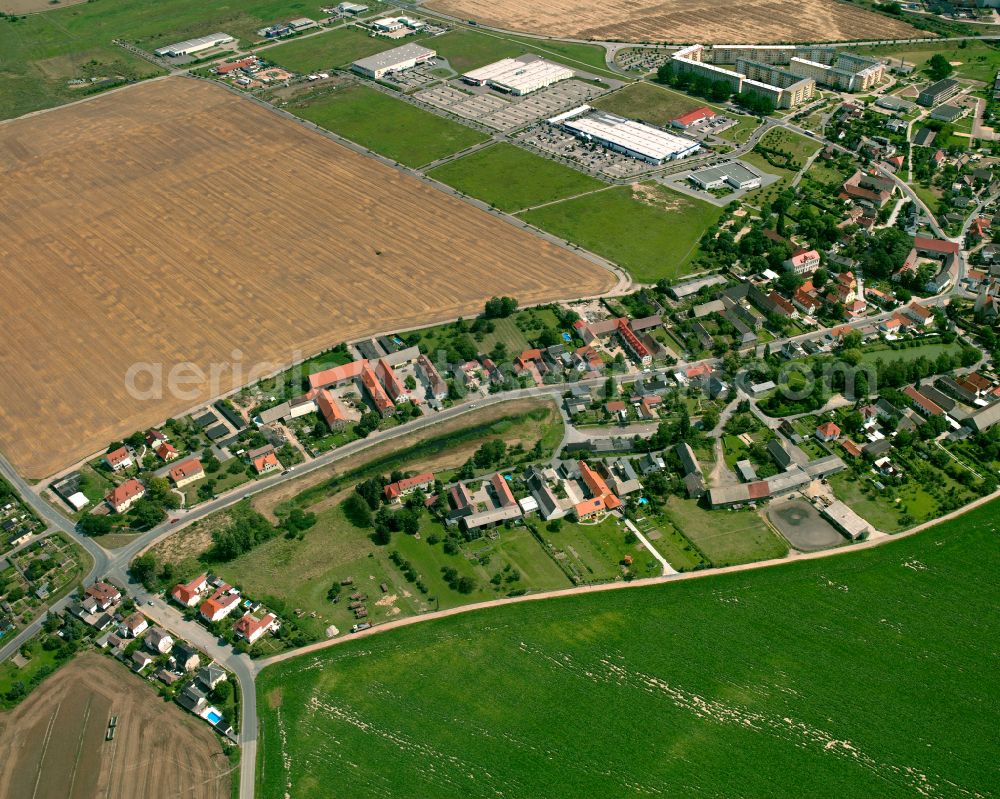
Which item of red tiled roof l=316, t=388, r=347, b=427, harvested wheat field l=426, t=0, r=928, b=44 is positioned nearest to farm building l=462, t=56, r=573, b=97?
harvested wheat field l=426, t=0, r=928, b=44

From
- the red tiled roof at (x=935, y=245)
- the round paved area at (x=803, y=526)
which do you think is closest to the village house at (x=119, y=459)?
the round paved area at (x=803, y=526)

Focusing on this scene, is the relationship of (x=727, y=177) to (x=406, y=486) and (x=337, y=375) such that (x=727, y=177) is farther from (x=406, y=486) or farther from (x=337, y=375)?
(x=406, y=486)

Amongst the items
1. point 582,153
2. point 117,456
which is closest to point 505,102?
point 582,153

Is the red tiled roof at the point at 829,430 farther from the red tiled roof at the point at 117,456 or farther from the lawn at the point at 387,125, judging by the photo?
the lawn at the point at 387,125

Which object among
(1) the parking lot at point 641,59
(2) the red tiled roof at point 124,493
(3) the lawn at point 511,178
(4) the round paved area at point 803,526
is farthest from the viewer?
(1) the parking lot at point 641,59

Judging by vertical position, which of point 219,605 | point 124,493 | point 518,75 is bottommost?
Result: point 219,605

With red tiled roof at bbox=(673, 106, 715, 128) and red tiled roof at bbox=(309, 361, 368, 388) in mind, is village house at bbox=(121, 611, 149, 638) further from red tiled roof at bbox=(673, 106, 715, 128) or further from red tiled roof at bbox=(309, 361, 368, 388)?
red tiled roof at bbox=(673, 106, 715, 128)
